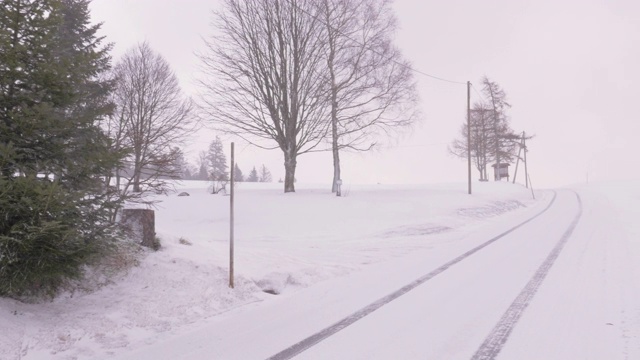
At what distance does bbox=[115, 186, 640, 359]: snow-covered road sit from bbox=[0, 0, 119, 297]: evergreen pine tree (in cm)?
143

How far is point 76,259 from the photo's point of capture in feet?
15.9

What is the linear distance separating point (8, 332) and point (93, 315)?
3.09 ft

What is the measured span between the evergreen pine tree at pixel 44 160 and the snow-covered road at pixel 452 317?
1.43m

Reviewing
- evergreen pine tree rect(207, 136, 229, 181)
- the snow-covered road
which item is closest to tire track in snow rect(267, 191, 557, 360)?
the snow-covered road

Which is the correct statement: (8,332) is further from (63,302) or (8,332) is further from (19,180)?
(19,180)

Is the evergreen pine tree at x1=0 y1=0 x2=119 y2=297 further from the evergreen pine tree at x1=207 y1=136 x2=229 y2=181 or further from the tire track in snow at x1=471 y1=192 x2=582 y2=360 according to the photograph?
→ the evergreen pine tree at x1=207 y1=136 x2=229 y2=181

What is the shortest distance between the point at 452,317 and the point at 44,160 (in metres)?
5.17

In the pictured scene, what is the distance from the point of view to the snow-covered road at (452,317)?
14.6 feet

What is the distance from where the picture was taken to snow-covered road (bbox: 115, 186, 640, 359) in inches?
176

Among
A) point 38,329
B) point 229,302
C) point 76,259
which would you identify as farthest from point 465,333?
point 38,329

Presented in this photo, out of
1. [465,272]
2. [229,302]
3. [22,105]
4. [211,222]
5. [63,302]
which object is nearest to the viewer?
[22,105]

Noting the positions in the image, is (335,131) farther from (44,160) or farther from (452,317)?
(44,160)

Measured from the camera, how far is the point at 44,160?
5281 millimetres

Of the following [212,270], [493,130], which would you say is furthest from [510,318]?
[493,130]
